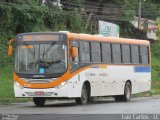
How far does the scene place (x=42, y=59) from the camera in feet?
78.9

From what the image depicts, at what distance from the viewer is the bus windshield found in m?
24.0

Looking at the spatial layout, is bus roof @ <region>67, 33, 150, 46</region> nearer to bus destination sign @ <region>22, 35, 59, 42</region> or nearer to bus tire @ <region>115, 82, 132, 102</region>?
bus destination sign @ <region>22, 35, 59, 42</region>

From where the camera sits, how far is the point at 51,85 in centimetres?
2378

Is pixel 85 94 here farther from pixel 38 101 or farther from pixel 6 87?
pixel 6 87

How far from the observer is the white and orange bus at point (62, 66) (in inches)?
939

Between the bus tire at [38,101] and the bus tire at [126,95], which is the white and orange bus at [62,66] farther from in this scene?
the bus tire at [126,95]

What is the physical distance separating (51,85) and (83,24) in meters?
37.3

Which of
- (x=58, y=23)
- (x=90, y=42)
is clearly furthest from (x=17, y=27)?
(x=90, y=42)

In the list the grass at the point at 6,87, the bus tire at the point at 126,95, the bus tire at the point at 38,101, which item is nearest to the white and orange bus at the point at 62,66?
the bus tire at the point at 38,101

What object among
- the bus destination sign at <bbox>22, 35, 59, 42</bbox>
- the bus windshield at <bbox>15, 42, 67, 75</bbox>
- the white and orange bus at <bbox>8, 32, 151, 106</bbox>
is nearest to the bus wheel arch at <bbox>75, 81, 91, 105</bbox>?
the white and orange bus at <bbox>8, 32, 151, 106</bbox>

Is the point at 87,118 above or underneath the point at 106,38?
underneath

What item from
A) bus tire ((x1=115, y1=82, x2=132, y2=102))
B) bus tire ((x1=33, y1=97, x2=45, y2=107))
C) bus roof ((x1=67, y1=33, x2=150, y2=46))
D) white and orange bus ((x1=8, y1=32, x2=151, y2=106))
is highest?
bus roof ((x1=67, y1=33, x2=150, y2=46))

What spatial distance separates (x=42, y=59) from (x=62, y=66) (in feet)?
2.94

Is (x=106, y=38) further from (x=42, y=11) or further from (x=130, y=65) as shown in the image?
(x=42, y=11)
